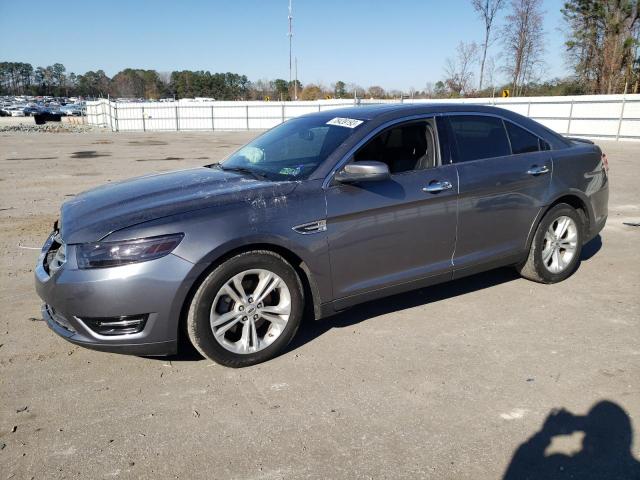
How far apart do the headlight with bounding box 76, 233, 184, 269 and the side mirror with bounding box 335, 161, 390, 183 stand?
1.23m

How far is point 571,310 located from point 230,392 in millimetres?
2967

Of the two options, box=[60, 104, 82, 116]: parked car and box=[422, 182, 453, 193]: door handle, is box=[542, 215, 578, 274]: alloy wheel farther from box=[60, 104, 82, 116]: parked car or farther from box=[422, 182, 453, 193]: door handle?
box=[60, 104, 82, 116]: parked car

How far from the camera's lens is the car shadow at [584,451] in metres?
2.47

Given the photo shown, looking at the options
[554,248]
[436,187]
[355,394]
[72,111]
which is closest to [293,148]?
[436,187]

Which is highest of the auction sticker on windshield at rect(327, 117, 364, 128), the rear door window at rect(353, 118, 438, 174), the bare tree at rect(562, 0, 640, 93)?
the bare tree at rect(562, 0, 640, 93)

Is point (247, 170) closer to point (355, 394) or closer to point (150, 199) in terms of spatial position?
point (150, 199)

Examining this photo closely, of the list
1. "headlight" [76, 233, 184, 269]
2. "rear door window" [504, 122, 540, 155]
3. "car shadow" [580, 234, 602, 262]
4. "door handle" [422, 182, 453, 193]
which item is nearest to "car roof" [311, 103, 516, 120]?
"rear door window" [504, 122, 540, 155]

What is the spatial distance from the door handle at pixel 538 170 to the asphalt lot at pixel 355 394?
3.60ft

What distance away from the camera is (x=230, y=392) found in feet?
10.5

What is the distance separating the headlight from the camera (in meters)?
3.09

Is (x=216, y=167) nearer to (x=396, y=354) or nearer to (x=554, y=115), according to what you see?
(x=396, y=354)

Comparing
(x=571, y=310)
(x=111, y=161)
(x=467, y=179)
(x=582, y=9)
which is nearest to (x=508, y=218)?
(x=467, y=179)

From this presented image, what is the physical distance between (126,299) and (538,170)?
11.9 feet

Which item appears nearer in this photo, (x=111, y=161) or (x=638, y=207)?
(x=638, y=207)
